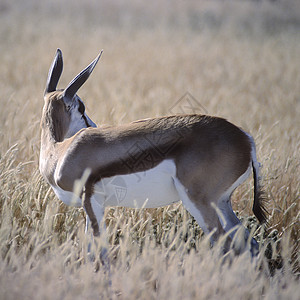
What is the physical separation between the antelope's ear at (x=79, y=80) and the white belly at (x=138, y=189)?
28.7 inches

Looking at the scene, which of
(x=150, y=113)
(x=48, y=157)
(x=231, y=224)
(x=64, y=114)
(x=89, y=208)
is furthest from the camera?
(x=150, y=113)

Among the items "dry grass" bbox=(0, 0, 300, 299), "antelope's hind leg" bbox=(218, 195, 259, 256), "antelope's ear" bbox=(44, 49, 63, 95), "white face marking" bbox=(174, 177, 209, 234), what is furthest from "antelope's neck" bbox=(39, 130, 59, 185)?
"antelope's hind leg" bbox=(218, 195, 259, 256)

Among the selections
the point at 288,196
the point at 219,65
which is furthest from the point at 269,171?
the point at 219,65

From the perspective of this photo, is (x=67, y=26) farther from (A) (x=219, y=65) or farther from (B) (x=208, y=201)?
(B) (x=208, y=201)

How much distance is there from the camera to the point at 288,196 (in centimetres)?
437

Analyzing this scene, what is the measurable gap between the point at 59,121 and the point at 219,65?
9.50 meters

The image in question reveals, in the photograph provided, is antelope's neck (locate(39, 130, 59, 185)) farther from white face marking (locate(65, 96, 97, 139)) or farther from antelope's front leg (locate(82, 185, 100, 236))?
antelope's front leg (locate(82, 185, 100, 236))

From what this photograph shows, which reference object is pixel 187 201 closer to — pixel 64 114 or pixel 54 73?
pixel 64 114

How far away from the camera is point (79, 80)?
324 centimetres

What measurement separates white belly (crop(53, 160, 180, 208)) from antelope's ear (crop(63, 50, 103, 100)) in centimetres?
73

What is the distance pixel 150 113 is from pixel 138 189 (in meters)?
4.24

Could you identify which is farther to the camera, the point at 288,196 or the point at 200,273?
the point at 288,196

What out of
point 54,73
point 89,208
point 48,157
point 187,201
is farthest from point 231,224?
point 54,73

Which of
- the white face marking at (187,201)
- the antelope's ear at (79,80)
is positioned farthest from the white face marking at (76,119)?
the white face marking at (187,201)
